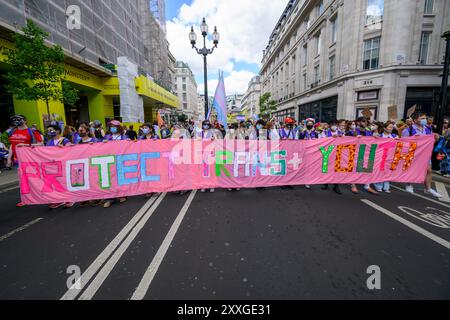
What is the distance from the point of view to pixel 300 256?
2766 millimetres

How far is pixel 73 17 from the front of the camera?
1480 cm

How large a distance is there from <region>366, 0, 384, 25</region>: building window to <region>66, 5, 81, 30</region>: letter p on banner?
25.1 metres

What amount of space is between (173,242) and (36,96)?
33.9ft

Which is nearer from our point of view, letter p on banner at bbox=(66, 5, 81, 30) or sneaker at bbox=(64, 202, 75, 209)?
sneaker at bbox=(64, 202, 75, 209)

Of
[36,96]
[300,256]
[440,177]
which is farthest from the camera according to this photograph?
[36,96]

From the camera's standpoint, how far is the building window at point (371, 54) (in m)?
18.9

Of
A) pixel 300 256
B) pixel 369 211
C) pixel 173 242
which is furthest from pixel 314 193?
pixel 173 242

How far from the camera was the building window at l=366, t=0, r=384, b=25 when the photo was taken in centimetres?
1830

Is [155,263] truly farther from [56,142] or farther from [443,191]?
[443,191]

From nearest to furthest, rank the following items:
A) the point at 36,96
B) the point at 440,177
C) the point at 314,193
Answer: the point at 314,193
the point at 440,177
the point at 36,96

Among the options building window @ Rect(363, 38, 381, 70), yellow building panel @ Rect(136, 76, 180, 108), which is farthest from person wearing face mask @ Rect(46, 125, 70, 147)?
building window @ Rect(363, 38, 381, 70)

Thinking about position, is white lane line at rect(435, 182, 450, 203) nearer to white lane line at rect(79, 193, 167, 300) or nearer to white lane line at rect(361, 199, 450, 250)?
white lane line at rect(361, 199, 450, 250)

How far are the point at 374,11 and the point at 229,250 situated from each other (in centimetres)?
2591

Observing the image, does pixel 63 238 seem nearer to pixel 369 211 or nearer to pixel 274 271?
pixel 274 271
